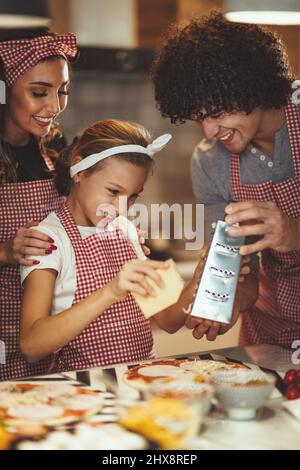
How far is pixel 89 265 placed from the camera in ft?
4.00

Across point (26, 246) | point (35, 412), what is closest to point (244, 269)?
point (26, 246)

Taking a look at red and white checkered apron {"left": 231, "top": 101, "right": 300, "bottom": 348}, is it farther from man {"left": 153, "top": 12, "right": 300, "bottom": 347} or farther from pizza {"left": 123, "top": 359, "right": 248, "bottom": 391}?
pizza {"left": 123, "top": 359, "right": 248, "bottom": 391}

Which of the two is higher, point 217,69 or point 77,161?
point 217,69

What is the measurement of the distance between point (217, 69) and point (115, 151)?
0.70 feet

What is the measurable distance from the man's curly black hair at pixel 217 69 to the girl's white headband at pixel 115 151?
0.06 meters

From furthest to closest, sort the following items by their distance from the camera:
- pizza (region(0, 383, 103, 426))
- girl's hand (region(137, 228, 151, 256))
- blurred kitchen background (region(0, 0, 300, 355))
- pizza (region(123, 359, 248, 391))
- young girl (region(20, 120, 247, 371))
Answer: blurred kitchen background (region(0, 0, 300, 355)), girl's hand (region(137, 228, 151, 256)), young girl (region(20, 120, 247, 371)), pizza (region(123, 359, 248, 391)), pizza (region(0, 383, 103, 426))

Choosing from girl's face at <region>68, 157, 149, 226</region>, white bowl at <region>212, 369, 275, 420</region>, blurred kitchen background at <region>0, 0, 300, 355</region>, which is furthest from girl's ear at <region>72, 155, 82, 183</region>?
white bowl at <region>212, 369, 275, 420</region>

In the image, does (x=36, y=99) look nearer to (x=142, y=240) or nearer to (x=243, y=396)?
(x=142, y=240)

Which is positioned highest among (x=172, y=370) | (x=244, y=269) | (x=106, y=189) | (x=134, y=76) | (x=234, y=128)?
(x=134, y=76)

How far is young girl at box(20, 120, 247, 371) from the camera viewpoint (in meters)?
1.15

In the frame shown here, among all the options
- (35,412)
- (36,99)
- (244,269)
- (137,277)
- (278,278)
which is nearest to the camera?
(35,412)

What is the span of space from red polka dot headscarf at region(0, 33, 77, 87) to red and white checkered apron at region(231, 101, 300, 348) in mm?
386

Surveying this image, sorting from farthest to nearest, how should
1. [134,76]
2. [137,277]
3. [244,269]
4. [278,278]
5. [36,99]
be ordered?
[134,76], [278,278], [244,269], [36,99], [137,277]

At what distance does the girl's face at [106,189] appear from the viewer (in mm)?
1204
